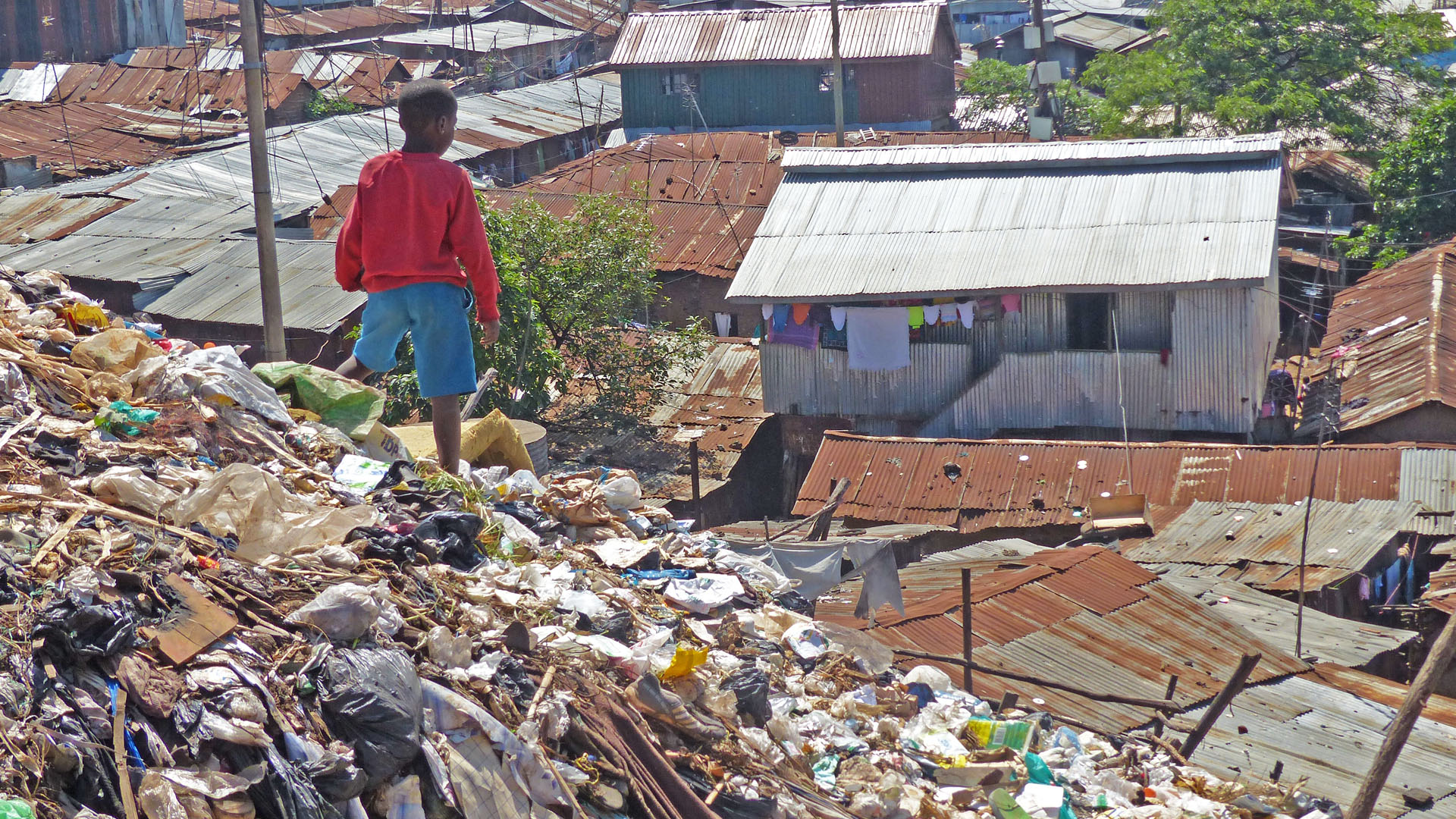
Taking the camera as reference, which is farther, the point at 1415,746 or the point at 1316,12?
the point at 1316,12

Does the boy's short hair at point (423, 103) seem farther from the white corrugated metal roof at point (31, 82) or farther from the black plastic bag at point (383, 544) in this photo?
the white corrugated metal roof at point (31, 82)

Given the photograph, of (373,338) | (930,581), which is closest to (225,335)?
(930,581)

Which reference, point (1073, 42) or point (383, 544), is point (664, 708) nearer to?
point (383, 544)

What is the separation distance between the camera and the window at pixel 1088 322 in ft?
55.2

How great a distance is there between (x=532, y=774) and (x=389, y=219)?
2.30 meters

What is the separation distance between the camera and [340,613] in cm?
399

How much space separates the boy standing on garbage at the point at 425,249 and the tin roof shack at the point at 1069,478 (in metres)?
9.36

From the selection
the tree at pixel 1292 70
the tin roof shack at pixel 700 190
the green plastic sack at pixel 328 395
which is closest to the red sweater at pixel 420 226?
the green plastic sack at pixel 328 395

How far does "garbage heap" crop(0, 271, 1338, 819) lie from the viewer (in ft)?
11.6

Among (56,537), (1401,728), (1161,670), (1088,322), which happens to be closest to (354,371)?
(56,537)

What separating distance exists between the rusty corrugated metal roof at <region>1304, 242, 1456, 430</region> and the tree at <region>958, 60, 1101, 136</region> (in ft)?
36.6

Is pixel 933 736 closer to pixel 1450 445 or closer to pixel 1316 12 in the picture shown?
pixel 1450 445

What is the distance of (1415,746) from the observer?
8414mm

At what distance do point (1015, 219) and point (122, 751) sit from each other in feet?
51.3
